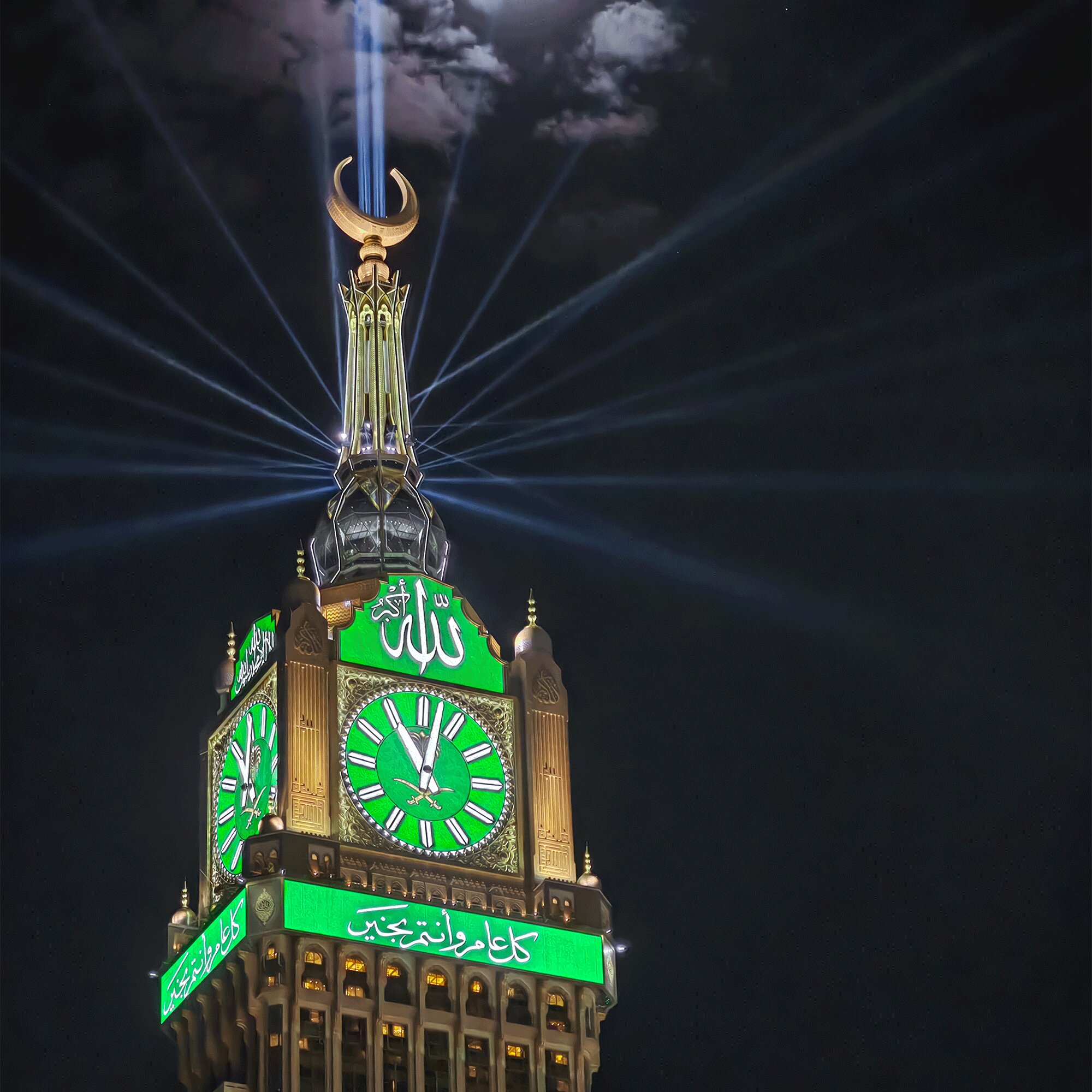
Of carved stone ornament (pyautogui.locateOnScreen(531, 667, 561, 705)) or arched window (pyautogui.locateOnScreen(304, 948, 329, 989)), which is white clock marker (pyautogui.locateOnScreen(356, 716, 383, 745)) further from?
arched window (pyautogui.locateOnScreen(304, 948, 329, 989))

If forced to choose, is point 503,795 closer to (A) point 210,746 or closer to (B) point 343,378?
(A) point 210,746

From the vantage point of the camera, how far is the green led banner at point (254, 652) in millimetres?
97812

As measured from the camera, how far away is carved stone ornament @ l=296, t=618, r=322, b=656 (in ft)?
315

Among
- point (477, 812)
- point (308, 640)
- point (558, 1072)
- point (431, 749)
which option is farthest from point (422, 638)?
point (558, 1072)

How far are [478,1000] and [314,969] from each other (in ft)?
18.6

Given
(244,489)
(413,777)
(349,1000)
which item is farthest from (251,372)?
(349,1000)

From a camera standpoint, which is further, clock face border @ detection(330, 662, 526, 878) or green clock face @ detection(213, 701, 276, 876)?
green clock face @ detection(213, 701, 276, 876)

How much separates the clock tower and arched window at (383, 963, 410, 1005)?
0.07 m

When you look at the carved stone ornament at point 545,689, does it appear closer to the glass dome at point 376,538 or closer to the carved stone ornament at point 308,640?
the glass dome at point 376,538

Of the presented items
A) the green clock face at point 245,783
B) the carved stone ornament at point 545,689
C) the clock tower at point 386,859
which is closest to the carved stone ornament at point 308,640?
the clock tower at point 386,859

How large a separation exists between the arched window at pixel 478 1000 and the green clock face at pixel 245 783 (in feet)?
28.2

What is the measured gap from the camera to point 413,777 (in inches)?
3748

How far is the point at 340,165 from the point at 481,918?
103 ft

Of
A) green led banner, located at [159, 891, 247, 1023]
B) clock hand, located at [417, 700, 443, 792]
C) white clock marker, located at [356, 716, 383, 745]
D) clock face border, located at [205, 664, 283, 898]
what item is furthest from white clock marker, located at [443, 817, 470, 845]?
green led banner, located at [159, 891, 247, 1023]
